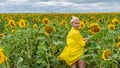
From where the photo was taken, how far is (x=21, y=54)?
23.0 feet

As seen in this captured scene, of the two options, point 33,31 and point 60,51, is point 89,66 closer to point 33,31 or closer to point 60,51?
point 60,51

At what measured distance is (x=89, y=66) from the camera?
686cm

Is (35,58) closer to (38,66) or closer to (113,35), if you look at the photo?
(38,66)

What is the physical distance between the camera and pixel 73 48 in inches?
262

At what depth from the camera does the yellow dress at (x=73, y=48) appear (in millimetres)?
6641

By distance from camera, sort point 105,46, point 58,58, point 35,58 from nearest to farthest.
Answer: point 105,46 → point 58,58 → point 35,58

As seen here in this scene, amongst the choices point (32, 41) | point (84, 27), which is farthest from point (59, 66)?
point (84, 27)

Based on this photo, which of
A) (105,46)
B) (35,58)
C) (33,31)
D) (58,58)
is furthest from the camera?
(33,31)

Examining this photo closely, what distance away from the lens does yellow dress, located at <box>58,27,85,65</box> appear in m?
6.64

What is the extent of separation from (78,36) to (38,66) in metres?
1.01

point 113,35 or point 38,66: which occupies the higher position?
point 113,35

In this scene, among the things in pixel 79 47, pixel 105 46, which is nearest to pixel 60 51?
pixel 79 47

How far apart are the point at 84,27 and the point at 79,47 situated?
156 centimetres

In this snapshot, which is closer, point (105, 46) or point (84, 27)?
point (105, 46)
